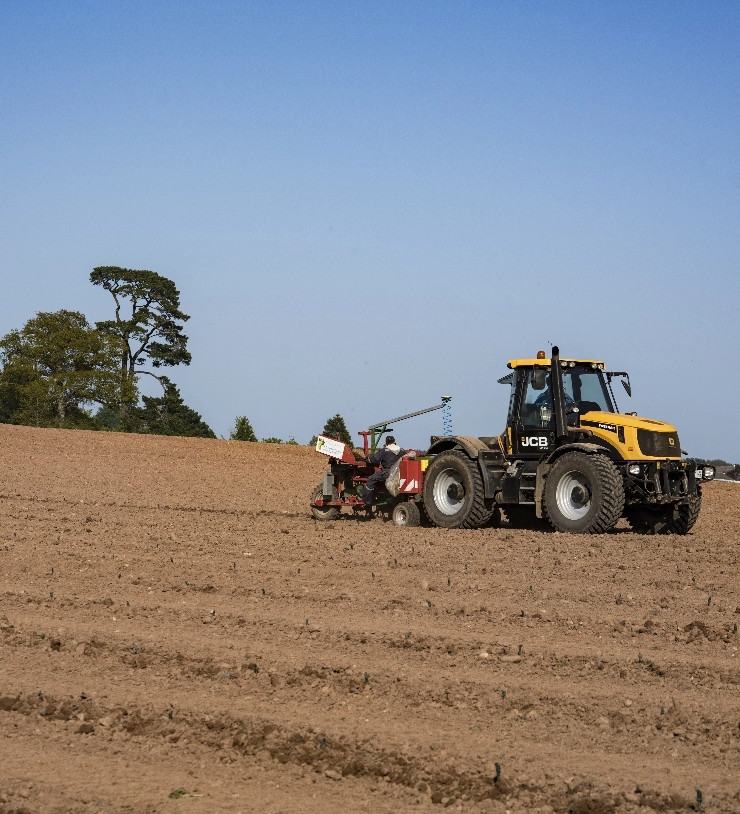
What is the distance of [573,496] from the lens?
15.8 metres

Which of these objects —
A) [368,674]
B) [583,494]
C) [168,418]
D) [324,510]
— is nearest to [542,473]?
[583,494]

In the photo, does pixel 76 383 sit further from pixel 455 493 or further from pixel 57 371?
pixel 455 493

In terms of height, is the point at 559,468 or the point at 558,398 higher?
the point at 558,398

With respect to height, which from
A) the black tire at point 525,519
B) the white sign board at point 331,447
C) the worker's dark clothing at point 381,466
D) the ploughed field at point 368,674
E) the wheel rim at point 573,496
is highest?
the white sign board at point 331,447

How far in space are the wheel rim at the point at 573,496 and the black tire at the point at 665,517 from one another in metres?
1.34

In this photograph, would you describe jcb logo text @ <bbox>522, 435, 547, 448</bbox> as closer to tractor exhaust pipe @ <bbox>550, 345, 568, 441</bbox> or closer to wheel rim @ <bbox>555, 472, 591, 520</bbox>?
tractor exhaust pipe @ <bbox>550, 345, 568, 441</bbox>

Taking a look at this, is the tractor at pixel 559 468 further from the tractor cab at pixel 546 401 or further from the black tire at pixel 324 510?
the black tire at pixel 324 510

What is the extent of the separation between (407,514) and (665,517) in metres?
3.90

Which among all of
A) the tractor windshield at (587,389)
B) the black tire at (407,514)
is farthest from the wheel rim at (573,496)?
the black tire at (407,514)

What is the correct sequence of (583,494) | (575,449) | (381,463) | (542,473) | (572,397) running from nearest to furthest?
1. (583,494)
2. (575,449)
3. (542,473)
4. (572,397)
5. (381,463)

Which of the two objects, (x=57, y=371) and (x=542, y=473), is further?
(x=57, y=371)

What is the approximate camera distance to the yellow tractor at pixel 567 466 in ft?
50.8

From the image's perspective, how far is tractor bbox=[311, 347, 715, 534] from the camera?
15.5 metres

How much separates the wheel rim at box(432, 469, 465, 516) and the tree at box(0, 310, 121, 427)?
3334 cm
